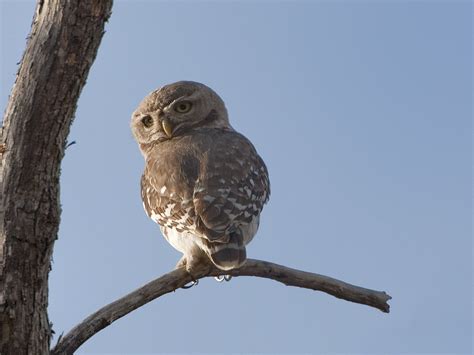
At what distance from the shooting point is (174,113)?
8.12 meters

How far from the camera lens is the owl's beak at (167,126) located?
26.0ft

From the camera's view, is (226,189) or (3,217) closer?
(3,217)

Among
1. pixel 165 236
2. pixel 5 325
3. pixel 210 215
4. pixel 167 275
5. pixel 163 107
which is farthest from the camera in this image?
pixel 163 107

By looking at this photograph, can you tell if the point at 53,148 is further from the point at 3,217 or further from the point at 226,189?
the point at 226,189

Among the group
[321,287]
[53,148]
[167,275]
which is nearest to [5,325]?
[53,148]

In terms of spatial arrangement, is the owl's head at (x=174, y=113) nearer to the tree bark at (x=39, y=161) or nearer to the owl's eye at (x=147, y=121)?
the owl's eye at (x=147, y=121)

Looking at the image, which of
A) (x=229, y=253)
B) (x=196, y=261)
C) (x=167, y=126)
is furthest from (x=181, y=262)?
(x=167, y=126)

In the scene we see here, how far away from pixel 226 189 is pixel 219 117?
7.60 feet

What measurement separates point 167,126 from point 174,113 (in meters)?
0.23

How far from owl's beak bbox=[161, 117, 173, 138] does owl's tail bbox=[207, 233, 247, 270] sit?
2.24 m

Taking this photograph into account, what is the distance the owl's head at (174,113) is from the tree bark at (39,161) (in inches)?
138

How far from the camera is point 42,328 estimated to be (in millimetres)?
4449

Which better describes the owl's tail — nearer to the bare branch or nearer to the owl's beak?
the bare branch

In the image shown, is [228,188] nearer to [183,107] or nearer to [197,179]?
[197,179]
